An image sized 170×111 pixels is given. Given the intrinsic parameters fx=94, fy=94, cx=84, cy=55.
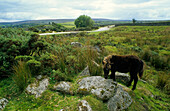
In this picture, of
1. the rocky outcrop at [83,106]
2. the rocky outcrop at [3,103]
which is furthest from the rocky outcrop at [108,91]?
the rocky outcrop at [3,103]

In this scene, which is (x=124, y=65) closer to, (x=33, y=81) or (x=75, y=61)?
(x=75, y=61)

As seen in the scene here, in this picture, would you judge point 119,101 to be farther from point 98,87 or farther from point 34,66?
point 34,66

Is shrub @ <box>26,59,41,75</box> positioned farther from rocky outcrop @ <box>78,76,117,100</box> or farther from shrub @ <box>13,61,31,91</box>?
rocky outcrop @ <box>78,76,117,100</box>

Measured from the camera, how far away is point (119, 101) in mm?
3404

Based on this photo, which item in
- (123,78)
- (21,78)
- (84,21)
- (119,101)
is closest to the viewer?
(119,101)

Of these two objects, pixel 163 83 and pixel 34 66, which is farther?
pixel 163 83

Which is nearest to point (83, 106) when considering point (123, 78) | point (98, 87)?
point (98, 87)

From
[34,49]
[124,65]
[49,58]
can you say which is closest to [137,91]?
[124,65]

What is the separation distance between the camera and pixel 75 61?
577cm

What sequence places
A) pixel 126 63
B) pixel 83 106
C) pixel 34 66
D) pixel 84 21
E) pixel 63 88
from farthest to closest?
pixel 84 21, pixel 34 66, pixel 126 63, pixel 63 88, pixel 83 106

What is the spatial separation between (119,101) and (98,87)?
0.90 m

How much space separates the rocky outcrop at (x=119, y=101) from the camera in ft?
10.8

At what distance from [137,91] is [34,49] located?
5868 mm

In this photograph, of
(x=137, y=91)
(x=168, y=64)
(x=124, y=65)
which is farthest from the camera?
(x=168, y=64)
